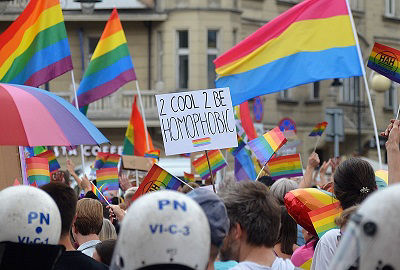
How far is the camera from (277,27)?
1177cm

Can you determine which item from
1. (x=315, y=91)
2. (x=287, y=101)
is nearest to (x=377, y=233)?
(x=287, y=101)

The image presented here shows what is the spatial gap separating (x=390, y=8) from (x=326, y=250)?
35.1 metres

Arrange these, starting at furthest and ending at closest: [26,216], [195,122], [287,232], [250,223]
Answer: [195,122] < [287,232] < [250,223] < [26,216]

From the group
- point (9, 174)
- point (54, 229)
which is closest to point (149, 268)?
point (54, 229)

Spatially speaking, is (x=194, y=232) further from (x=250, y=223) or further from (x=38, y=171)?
(x=38, y=171)

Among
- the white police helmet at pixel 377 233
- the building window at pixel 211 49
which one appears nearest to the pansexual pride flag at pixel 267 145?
the white police helmet at pixel 377 233

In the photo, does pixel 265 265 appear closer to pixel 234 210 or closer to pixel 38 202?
pixel 234 210

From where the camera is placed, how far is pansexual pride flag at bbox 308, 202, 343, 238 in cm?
619

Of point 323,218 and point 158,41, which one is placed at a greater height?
point 158,41

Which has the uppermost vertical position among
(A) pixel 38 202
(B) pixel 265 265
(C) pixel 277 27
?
(C) pixel 277 27

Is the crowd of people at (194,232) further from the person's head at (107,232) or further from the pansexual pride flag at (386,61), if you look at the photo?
the pansexual pride flag at (386,61)

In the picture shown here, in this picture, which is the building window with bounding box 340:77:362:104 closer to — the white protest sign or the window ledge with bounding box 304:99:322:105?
the window ledge with bounding box 304:99:322:105

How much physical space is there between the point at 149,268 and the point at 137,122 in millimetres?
13217

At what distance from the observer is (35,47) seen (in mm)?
11547
